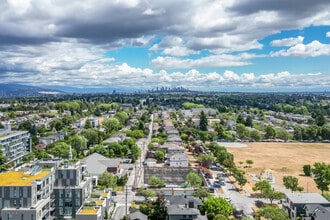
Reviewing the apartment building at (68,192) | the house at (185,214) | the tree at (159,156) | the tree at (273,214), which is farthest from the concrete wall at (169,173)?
the tree at (273,214)

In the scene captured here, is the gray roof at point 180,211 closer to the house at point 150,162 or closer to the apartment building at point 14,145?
the house at point 150,162

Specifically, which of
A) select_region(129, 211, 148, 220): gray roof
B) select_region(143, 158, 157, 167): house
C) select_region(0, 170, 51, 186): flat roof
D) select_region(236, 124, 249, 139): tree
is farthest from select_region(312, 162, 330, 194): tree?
select_region(236, 124, 249, 139): tree

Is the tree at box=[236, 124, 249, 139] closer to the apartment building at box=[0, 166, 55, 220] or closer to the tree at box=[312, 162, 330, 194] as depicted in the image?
the tree at box=[312, 162, 330, 194]

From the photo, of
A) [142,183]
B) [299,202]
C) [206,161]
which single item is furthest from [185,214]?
[206,161]

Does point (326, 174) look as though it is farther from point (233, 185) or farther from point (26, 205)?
point (26, 205)

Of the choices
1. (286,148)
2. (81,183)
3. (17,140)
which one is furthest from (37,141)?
(286,148)

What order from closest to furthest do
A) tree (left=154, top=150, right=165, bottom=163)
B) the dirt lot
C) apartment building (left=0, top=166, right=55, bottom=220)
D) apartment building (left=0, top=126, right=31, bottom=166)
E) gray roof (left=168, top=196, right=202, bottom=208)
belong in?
apartment building (left=0, top=166, right=55, bottom=220) → gray roof (left=168, top=196, right=202, bottom=208) → the dirt lot → apartment building (left=0, top=126, right=31, bottom=166) → tree (left=154, top=150, right=165, bottom=163)

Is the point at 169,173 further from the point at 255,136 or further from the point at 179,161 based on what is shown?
the point at 255,136
